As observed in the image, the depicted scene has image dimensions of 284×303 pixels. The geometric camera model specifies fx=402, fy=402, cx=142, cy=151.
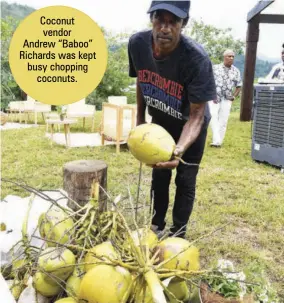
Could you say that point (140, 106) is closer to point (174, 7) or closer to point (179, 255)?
point (174, 7)

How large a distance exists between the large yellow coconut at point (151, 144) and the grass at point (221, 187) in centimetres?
18

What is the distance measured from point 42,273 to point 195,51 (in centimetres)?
130

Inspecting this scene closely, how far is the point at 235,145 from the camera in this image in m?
6.62

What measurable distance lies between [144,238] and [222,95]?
5.50 meters

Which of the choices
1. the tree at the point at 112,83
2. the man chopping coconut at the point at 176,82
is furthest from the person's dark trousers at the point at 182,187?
the tree at the point at 112,83

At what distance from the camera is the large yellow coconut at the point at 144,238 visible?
4.03 feet

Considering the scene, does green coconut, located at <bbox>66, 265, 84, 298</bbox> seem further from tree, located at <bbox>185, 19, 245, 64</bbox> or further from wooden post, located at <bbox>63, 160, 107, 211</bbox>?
tree, located at <bbox>185, 19, 245, 64</bbox>

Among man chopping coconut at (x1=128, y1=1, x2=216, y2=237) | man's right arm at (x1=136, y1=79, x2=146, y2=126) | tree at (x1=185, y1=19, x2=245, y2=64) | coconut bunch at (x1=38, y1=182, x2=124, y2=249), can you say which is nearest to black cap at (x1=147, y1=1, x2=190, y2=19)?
man chopping coconut at (x1=128, y1=1, x2=216, y2=237)

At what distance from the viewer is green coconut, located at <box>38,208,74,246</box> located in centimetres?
149

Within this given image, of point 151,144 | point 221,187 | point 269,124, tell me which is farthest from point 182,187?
point 269,124

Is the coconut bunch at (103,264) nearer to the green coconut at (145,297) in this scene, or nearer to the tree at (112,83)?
the green coconut at (145,297)

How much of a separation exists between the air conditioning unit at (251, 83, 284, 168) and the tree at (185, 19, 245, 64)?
11.1 meters

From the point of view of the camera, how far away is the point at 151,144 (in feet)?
5.28

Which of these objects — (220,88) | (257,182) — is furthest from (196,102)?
(220,88)
